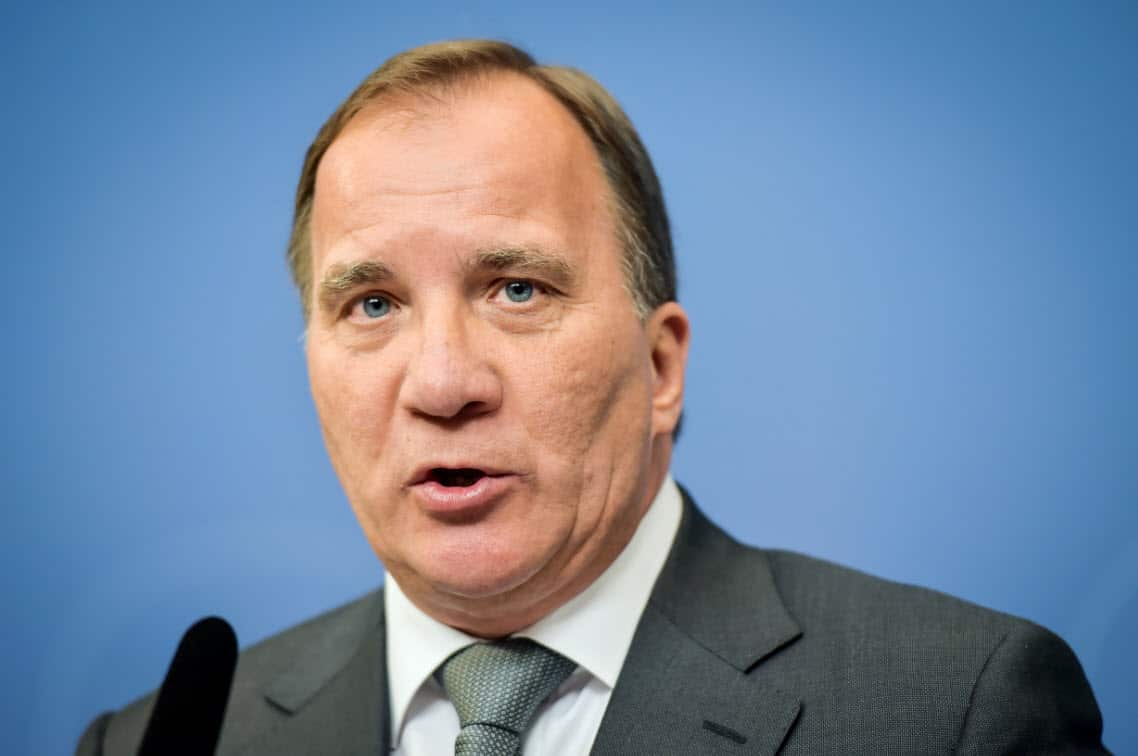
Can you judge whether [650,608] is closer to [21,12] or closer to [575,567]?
[575,567]

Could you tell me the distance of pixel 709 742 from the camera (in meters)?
2.14

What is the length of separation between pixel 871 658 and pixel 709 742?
13.2 inches

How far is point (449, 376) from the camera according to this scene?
212 cm

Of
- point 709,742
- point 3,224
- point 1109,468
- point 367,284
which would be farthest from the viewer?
point 3,224

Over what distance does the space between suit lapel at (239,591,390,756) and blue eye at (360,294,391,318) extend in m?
0.70

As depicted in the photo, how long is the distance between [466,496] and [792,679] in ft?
2.14

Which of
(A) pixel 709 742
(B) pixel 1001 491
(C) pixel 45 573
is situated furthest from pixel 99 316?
(B) pixel 1001 491

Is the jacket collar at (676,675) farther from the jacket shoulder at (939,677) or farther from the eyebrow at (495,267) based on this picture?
the eyebrow at (495,267)

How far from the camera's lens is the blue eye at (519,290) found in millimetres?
2268

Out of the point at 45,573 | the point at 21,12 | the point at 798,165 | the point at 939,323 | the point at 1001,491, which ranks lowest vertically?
the point at 45,573

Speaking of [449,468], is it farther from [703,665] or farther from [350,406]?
[703,665]

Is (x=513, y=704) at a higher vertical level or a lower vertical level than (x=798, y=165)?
lower

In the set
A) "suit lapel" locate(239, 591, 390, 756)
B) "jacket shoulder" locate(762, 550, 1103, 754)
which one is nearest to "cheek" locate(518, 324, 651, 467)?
"jacket shoulder" locate(762, 550, 1103, 754)

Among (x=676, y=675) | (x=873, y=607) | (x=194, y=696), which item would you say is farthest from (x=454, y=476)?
(x=873, y=607)
